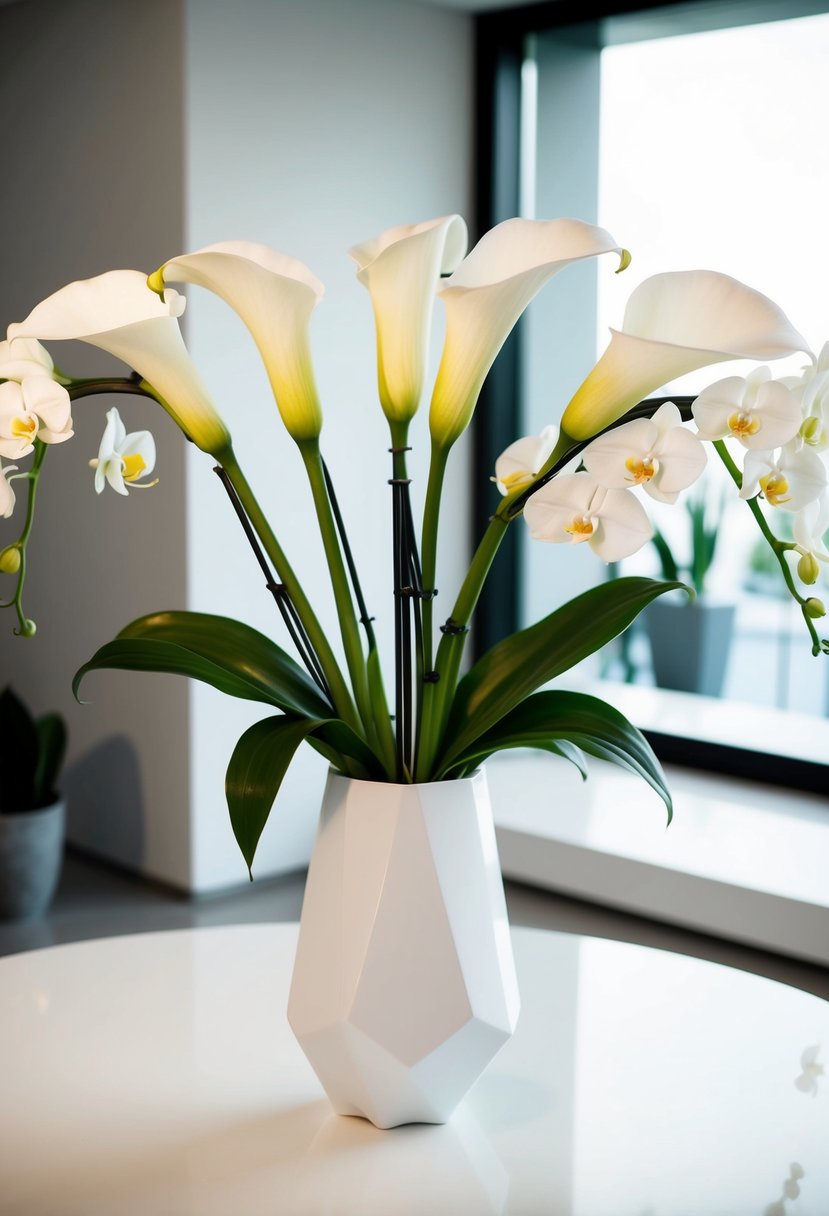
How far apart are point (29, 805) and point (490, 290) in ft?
7.93

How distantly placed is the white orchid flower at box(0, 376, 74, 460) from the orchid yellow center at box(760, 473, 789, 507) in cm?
45

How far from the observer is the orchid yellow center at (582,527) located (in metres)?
0.84

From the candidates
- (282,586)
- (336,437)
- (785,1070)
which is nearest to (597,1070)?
(785,1070)

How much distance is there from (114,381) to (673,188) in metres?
2.45

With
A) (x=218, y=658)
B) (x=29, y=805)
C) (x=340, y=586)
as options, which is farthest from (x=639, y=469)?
(x=29, y=805)

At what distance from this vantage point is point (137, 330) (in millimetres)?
886

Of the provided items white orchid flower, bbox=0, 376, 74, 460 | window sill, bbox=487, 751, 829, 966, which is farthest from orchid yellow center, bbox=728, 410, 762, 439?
window sill, bbox=487, 751, 829, 966

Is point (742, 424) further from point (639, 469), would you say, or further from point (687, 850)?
point (687, 850)

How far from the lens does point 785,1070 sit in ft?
3.60

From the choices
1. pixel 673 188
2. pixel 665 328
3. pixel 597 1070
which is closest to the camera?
pixel 665 328

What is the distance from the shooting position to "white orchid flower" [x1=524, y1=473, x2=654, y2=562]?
32.6 inches

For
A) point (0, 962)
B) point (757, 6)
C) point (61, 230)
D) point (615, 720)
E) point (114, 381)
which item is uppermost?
point (757, 6)

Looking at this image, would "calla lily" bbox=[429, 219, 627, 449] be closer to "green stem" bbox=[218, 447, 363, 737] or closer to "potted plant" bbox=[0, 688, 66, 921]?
"green stem" bbox=[218, 447, 363, 737]

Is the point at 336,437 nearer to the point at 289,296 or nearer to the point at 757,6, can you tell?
the point at 757,6
